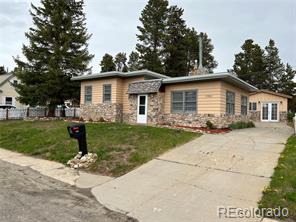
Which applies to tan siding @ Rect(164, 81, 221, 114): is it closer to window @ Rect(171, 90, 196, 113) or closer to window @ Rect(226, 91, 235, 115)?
window @ Rect(171, 90, 196, 113)

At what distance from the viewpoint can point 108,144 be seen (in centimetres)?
981

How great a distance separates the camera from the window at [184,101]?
1492 cm

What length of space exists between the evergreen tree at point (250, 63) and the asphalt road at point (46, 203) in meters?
39.1

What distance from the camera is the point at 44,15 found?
21422 millimetres

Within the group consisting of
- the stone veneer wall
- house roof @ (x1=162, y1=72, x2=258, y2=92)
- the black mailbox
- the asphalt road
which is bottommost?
the asphalt road

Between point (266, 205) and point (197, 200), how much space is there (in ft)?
4.14

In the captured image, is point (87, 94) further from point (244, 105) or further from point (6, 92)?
point (6, 92)

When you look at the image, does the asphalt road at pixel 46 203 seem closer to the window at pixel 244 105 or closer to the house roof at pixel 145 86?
the house roof at pixel 145 86

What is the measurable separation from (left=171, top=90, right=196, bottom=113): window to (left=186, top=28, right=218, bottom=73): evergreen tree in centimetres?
1809

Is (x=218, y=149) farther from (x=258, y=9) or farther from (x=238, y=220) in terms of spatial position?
(x=258, y=9)

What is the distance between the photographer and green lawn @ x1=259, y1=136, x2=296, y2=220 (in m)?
4.79

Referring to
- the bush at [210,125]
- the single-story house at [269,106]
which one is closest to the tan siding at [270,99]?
the single-story house at [269,106]

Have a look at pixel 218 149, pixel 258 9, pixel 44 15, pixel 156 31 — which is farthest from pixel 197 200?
pixel 156 31

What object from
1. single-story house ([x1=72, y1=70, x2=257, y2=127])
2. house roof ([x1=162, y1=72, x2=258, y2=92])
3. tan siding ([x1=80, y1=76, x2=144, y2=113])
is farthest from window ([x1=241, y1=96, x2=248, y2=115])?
tan siding ([x1=80, y1=76, x2=144, y2=113])
